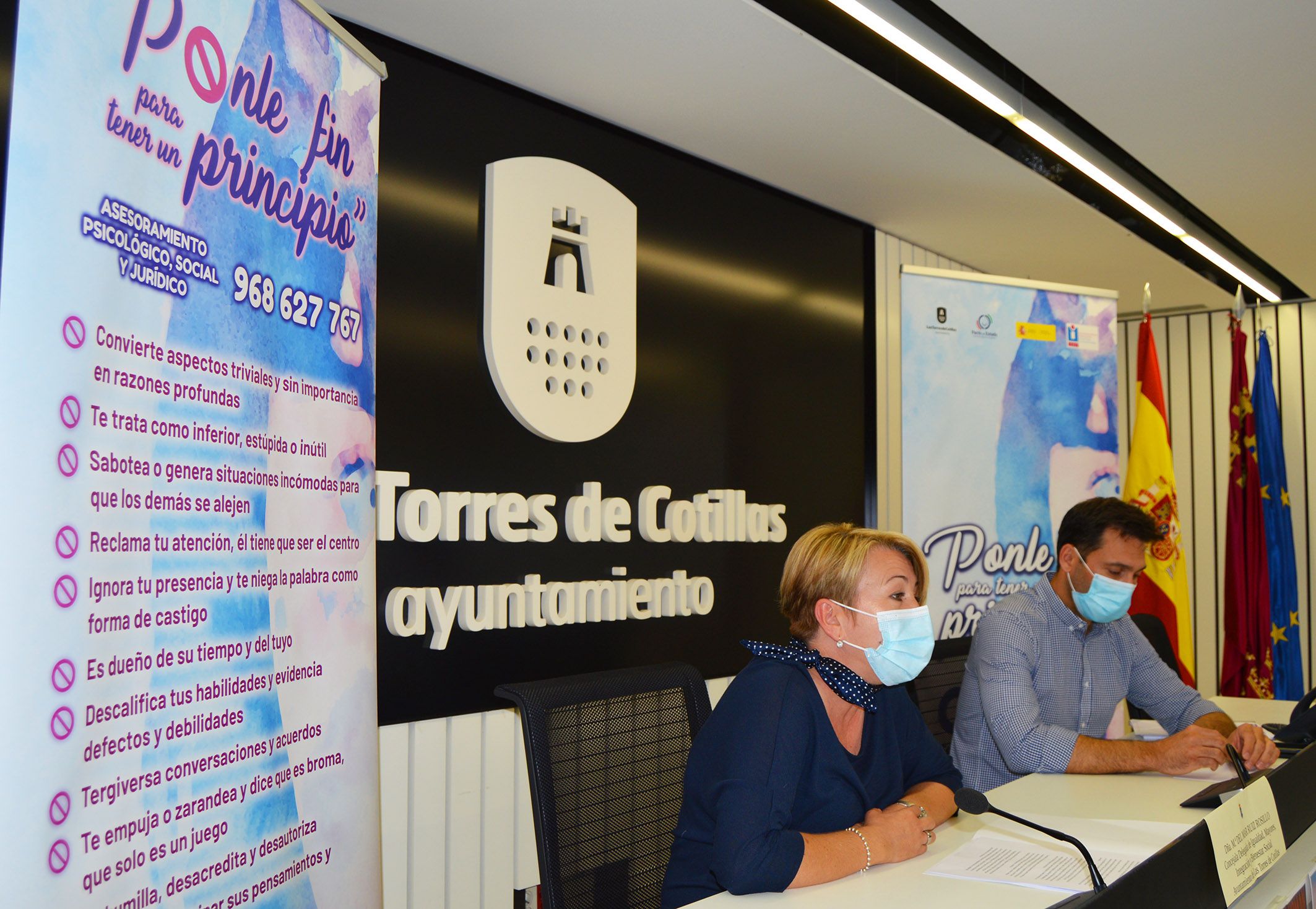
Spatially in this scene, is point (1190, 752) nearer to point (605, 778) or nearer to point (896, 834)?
point (896, 834)

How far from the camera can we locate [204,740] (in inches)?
57.5

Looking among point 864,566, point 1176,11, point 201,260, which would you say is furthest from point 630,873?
point 1176,11

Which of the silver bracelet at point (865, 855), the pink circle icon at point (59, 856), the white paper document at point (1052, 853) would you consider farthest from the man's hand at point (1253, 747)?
the pink circle icon at point (59, 856)

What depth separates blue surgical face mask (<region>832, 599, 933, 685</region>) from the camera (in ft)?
6.35

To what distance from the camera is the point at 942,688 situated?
273 cm

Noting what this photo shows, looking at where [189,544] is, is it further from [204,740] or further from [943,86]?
[943,86]

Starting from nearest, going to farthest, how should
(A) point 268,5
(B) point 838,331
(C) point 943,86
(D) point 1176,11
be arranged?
(A) point 268,5 → (D) point 1176,11 → (C) point 943,86 → (B) point 838,331

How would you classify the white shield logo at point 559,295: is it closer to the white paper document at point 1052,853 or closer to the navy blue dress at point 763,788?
the navy blue dress at point 763,788

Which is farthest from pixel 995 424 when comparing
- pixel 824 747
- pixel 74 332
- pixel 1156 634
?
pixel 74 332

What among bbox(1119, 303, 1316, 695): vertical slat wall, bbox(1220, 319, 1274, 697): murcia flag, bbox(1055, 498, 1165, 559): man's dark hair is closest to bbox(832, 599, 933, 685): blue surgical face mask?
bbox(1055, 498, 1165, 559): man's dark hair

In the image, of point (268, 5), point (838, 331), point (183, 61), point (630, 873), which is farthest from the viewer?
point (838, 331)

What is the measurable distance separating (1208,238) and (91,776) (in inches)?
193

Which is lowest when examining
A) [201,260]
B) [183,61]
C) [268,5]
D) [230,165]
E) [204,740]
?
[204,740]

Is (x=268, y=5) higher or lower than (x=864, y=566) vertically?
higher
